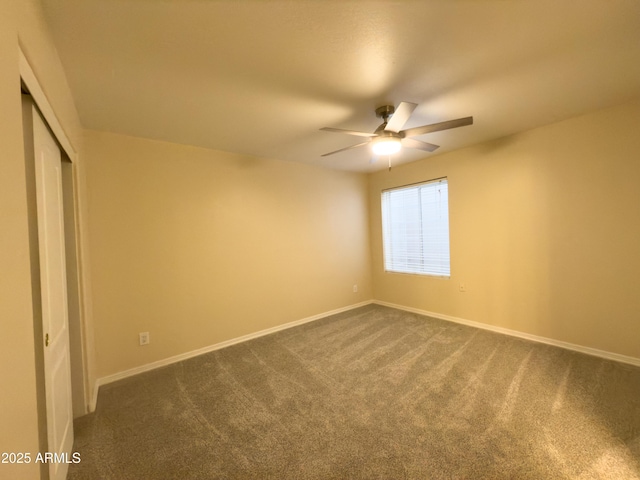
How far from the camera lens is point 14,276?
31.1 inches

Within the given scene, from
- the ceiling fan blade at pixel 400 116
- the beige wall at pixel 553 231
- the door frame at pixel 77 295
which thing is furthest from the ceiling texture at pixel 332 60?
the door frame at pixel 77 295

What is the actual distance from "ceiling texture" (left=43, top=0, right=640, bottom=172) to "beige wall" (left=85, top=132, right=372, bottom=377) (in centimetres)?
46

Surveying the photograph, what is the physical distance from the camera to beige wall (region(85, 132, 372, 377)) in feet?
8.32

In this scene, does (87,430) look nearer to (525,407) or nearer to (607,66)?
(525,407)

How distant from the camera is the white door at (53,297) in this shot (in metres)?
1.22

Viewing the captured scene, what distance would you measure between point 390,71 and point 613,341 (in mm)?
3328

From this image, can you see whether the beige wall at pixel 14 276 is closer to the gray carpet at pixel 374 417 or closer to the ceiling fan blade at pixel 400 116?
the gray carpet at pixel 374 417

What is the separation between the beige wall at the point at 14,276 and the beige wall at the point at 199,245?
186 cm

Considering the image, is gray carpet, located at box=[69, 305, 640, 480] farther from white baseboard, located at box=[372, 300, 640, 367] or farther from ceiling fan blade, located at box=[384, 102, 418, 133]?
ceiling fan blade, located at box=[384, 102, 418, 133]

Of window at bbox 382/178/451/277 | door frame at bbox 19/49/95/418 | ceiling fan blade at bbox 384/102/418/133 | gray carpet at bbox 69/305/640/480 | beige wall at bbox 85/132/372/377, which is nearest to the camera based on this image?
gray carpet at bbox 69/305/640/480

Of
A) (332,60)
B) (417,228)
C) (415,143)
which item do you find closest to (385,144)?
(415,143)

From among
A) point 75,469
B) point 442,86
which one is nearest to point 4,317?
point 75,469

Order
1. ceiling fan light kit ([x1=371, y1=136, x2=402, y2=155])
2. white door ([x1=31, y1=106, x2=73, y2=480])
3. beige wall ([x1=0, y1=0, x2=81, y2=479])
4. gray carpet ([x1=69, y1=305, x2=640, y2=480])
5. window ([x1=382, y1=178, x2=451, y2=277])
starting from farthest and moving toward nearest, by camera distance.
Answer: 1. window ([x1=382, y1=178, x2=451, y2=277])
2. ceiling fan light kit ([x1=371, y1=136, x2=402, y2=155])
3. gray carpet ([x1=69, y1=305, x2=640, y2=480])
4. white door ([x1=31, y1=106, x2=73, y2=480])
5. beige wall ([x1=0, y1=0, x2=81, y2=479])

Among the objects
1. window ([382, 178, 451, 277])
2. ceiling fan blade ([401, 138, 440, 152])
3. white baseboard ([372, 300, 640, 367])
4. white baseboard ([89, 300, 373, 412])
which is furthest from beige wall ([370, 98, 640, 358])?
white baseboard ([89, 300, 373, 412])
